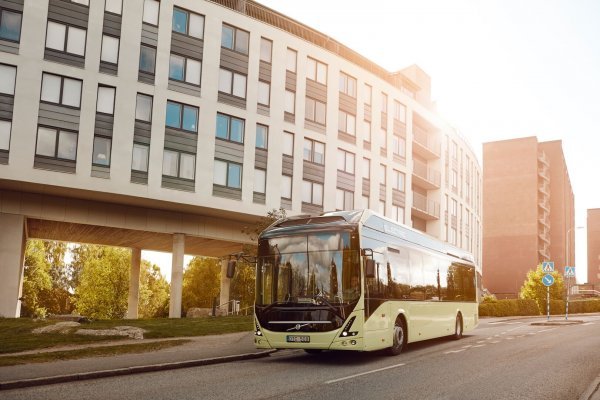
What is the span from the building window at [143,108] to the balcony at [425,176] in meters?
25.0

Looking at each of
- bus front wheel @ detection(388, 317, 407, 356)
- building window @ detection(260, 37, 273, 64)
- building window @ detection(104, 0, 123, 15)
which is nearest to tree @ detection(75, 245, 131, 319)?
building window @ detection(260, 37, 273, 64)

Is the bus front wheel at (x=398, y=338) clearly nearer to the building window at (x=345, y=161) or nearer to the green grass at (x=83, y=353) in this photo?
the green grass at (x=83, y=353)

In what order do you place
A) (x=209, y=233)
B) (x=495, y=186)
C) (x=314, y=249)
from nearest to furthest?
(x=314, y=249)
(x=209, y=233)
(x=495, y=186)

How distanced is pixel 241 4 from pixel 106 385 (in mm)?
31548

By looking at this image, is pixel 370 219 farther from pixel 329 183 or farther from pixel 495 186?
pixel 495 186

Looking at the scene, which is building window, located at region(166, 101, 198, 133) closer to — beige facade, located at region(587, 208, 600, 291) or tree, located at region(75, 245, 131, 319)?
tree, located at region(75, 245, 131, 319)

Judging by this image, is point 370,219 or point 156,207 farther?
point 156,207

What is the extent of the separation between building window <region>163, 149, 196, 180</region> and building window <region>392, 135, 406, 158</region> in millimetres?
18985

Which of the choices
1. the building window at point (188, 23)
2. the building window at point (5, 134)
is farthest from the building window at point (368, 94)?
the building window at point (5, 134)

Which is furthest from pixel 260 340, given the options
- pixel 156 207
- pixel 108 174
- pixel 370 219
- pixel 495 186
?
pixel 495 186

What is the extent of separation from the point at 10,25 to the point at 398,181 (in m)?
29.0

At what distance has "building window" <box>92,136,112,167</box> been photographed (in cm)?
3038

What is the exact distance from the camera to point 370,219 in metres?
13.7

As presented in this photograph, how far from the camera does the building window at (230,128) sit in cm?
3472
